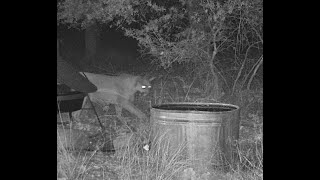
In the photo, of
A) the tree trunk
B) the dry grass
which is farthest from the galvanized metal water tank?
the tree trunk

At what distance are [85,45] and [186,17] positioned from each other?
7892 mm

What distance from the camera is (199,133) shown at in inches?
172

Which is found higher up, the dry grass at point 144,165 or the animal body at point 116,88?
the animal body at point 116,88

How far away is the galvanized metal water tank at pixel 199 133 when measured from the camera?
14.3 ft

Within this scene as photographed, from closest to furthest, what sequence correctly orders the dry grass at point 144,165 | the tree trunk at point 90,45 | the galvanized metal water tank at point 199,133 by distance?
1. the dry grass at point 144,165
2. the galvanized metal water tank at point 199,133
3. the tree trunk at point 90,45

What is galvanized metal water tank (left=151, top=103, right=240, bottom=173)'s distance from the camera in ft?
14.3

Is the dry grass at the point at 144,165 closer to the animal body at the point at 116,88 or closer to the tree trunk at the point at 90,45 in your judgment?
the animal body at the point at 116,88

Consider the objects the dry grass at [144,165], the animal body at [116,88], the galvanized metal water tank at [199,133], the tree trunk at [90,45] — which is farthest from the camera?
the tree trunk at [90,45]

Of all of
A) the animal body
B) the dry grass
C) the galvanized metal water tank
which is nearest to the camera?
the dry grass

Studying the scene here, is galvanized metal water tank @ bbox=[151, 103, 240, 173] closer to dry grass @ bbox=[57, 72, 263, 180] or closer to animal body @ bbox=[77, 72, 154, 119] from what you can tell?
dry grass @ bbox=[57, 72, 263, 180]

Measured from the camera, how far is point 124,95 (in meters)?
A: 7.71

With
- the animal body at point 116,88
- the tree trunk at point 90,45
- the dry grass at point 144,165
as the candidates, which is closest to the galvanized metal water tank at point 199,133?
the dry grass at point 144,165

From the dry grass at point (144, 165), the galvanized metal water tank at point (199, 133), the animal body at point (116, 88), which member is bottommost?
the dry grass at point (144, 165)

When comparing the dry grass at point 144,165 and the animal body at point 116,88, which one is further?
the animal body at point 116,88
